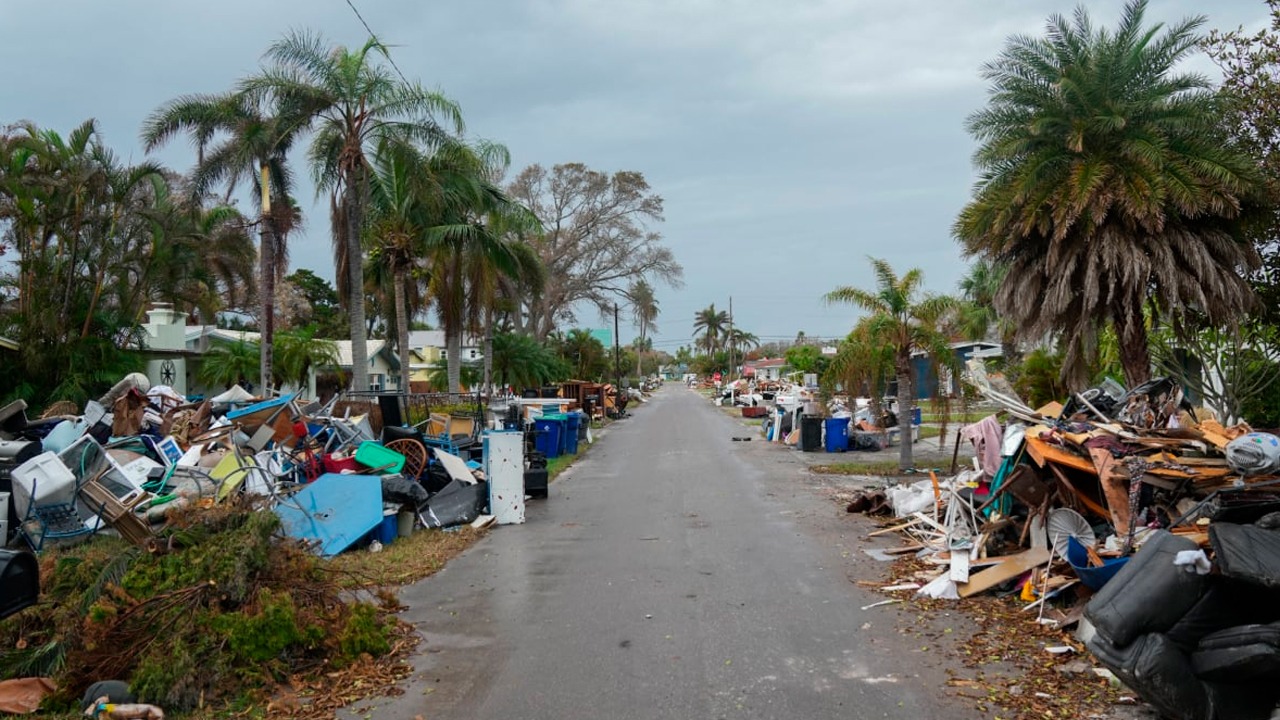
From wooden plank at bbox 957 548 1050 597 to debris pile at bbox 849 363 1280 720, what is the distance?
1 cm

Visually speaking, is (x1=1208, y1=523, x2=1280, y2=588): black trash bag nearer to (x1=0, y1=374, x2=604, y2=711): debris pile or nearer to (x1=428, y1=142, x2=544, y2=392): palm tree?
(x1=0, y1=374, x2=604, y2=711): debris pile

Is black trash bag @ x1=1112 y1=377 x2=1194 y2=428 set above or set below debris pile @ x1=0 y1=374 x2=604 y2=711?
above

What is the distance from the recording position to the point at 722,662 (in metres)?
6.26

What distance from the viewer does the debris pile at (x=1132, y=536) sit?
4.83 meters

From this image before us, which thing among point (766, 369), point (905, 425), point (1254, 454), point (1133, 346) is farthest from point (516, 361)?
point (766, 369)

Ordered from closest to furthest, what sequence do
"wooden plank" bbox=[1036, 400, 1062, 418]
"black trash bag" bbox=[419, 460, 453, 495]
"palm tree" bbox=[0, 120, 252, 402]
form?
"wooden plank" bbox=[1036, 400, 1062, 418]
"black trash bag" bbox=[419, 460, 453, 495]
"palm tree" bbox=[0, 120, 252, 402]

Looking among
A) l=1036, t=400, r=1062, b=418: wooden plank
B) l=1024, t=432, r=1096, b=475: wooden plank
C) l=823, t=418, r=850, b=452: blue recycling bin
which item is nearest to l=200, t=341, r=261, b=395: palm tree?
l=823, t=418, r=850, b=452: blue recycling bin

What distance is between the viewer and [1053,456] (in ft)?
28.1

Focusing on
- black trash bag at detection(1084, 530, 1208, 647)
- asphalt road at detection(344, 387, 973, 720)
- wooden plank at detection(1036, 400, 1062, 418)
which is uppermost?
wooden plank at detection(1036, 400, 1062, 418)

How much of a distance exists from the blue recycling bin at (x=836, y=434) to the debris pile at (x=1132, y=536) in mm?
11272

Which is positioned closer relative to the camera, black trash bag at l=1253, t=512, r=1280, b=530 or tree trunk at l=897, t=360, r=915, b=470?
black trash bag at l=1253, t=512, r=1280, b=530

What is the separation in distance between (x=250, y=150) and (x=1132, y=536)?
65.6 ft

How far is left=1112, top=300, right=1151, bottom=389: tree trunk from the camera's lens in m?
14.4

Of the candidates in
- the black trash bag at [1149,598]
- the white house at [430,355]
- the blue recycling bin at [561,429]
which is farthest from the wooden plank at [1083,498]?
the white house at [430,355]
